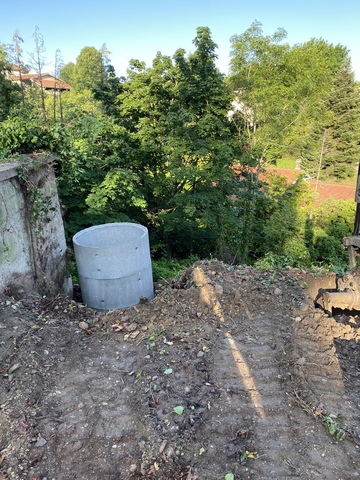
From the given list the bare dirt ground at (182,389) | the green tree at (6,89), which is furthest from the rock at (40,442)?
the green tree at (6,89)

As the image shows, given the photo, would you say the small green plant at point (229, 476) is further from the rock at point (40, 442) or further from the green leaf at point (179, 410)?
the rock at point (40, 442)

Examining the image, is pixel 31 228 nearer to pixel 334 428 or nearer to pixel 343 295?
pixel 334 428

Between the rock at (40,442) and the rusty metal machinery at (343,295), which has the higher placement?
the rusty metal machinery at (343,295)

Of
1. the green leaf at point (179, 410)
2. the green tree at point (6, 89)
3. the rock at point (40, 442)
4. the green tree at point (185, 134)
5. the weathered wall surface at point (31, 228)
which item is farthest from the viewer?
the green tree at point (6, 89)

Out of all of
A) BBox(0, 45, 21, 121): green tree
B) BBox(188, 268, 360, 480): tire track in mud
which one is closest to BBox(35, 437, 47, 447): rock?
BBox(188, 268, 360, 480): tire track in mud

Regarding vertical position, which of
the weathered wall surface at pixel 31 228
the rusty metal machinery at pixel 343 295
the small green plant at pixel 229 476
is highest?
the weathered wall surface at pixel 31 228

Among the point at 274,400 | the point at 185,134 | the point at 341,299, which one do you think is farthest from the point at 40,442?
the point at 185,134

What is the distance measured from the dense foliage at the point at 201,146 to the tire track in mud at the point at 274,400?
4456 mm

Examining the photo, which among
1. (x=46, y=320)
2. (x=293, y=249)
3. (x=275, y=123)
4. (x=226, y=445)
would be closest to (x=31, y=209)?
(x=46, y=320)

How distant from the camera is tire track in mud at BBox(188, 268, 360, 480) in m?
2.55

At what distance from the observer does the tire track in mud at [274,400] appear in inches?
101

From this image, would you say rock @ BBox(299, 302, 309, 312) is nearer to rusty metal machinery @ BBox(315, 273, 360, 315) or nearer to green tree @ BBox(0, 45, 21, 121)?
rusty metal machinery @ BBox(315, 273, 360, 315)

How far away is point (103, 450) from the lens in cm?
268

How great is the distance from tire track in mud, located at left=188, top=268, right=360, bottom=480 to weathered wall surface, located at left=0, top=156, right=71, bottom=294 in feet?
9.18
